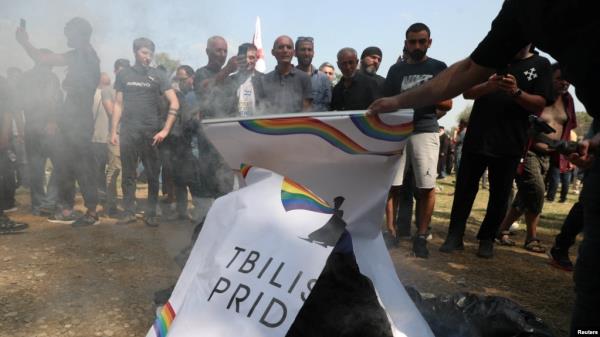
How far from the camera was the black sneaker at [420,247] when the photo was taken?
11.2ft

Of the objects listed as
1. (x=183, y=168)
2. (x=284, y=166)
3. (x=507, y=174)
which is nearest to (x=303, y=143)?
(x=284, y=166)

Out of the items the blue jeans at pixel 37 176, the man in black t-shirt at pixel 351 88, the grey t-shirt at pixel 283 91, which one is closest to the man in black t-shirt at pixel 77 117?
the blue jeans at pixel 37 176

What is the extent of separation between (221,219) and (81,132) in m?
3.31

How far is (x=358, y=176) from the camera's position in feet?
5.48

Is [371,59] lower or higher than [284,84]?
higher

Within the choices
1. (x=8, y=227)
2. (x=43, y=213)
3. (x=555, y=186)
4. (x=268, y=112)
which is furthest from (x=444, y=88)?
(x=555, y=186)

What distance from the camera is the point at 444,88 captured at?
1.67m

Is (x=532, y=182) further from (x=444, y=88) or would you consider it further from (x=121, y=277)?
(x=121, y=277)

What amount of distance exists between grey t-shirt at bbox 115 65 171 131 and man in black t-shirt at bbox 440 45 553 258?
2.93 m

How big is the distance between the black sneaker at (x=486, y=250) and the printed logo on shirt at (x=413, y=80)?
1407 millimetres

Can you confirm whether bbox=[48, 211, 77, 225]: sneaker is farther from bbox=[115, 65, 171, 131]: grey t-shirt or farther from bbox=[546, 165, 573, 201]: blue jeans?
bbox=[546, 165, 573, 201]: blue jeans

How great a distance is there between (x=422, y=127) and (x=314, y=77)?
1463 millimetres

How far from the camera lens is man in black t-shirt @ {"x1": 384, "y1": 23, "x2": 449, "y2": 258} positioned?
138 inches

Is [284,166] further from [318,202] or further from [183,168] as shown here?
[183,168]
